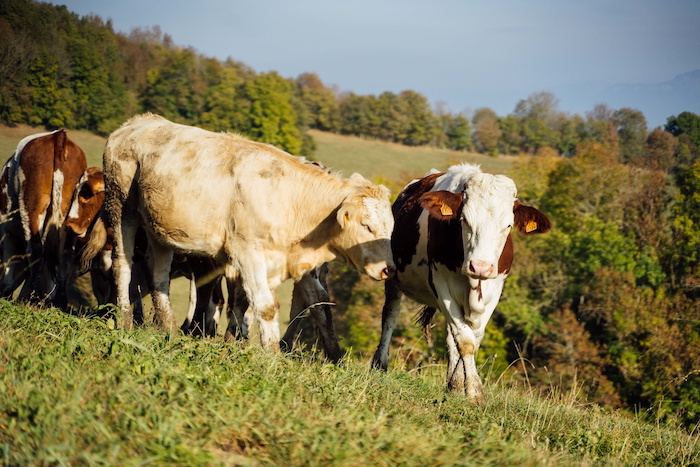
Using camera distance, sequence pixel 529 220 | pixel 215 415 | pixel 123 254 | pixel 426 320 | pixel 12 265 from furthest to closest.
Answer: pixel 12 265 < pixel 426 320 < pixel 123 254 < pixel 529 220 < pixel 215 415

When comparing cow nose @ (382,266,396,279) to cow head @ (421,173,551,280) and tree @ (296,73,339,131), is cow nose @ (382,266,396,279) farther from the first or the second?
tree @ (296,73,339,131)

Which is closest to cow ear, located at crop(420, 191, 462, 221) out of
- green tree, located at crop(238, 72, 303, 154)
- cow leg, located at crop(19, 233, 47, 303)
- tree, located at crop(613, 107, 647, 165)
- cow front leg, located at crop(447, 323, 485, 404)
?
cow front leg, located at crop(447, 323, 485, 404)

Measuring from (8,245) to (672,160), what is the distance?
39135mm


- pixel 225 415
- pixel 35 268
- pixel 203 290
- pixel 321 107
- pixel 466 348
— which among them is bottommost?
pixel 35 268

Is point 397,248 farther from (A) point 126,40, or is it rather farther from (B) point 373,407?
(A) point 126,40

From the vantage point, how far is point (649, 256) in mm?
39031

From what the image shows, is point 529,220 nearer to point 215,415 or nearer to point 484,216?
point 484,216

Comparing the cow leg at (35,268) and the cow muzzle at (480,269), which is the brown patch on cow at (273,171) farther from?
the cow leg at (35,268)

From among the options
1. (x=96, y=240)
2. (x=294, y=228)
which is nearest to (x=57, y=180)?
(x=96, y=240)

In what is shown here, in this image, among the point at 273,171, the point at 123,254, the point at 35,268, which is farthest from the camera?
the point at 35,268

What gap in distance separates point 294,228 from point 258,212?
49 centimetres

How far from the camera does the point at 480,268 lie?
6.27 meters

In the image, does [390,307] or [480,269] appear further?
[390,307]

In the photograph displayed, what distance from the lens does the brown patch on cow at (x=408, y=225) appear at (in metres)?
8.54
